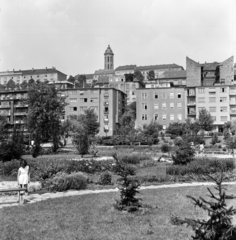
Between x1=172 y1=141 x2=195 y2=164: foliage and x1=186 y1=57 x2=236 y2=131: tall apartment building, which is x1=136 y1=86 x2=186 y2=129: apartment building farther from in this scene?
x1=172 y1=141 x2=195 y2=164: foliage

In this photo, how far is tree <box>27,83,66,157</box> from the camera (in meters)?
45.0

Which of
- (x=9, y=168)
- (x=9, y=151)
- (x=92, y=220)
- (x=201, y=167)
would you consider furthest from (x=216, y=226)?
(x=9, y=151)

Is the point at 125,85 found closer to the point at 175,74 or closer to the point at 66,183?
the point at 175,74

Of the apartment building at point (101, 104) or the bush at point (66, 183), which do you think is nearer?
the bush at point (66, 183)

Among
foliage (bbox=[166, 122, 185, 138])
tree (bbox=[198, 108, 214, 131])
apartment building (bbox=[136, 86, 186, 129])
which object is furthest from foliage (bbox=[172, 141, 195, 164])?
apartment building (bbox=[136, 86, 186, 129])

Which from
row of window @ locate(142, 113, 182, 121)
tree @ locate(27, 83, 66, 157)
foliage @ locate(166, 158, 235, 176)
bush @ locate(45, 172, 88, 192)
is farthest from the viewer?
row of window @ locate(142, 113, 182, 121)

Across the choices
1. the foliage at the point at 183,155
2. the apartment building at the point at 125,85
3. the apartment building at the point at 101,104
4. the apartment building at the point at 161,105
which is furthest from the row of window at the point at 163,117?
the foliage at the point at 183,155

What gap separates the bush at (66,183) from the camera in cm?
1338

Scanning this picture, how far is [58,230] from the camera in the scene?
7.87 meters

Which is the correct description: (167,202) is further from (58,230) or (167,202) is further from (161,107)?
(161,107)

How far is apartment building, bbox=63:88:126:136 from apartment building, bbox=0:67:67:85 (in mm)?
52979

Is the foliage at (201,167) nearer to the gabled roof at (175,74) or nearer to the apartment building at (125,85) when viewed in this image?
the apartment building at (125,85)

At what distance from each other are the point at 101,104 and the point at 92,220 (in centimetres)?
7713

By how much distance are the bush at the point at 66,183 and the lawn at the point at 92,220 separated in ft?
5.85
